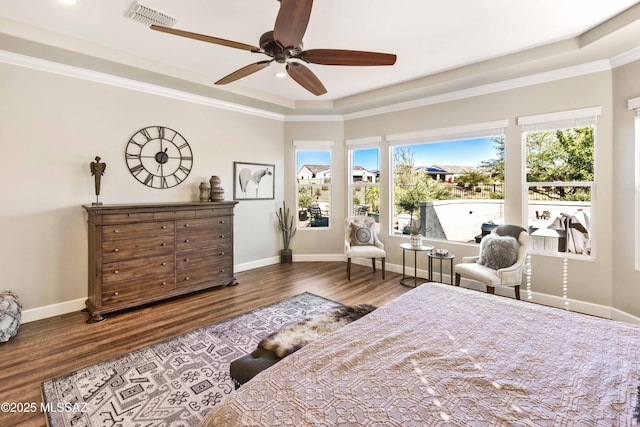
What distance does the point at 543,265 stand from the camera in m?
3.69

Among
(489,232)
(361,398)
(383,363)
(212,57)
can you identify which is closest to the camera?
(361,398)

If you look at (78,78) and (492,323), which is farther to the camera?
(78,78)

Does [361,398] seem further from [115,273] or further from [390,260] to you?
[390,260]

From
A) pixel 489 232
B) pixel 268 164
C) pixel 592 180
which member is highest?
pixel 268 164

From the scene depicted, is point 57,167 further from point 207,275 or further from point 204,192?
point 207,275

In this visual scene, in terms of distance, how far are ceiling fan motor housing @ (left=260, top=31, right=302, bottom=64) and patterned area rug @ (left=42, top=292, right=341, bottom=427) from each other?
8.25ft

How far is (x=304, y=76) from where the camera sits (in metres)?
2.73

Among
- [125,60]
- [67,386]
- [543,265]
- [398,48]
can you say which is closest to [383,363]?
[67,386]

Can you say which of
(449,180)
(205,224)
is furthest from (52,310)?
(449,180)

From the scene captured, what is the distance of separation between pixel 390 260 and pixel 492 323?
3585 mm

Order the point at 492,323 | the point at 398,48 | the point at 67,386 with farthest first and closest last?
the point at 398,48 → the point at 67,386 → the point at 492,323

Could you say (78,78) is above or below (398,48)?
below

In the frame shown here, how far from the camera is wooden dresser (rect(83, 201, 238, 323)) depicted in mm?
3211

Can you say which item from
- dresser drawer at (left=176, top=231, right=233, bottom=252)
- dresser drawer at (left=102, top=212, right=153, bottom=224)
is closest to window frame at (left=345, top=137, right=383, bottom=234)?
dresser drawer at (left=176, top=231, right=233, bottom=252)
